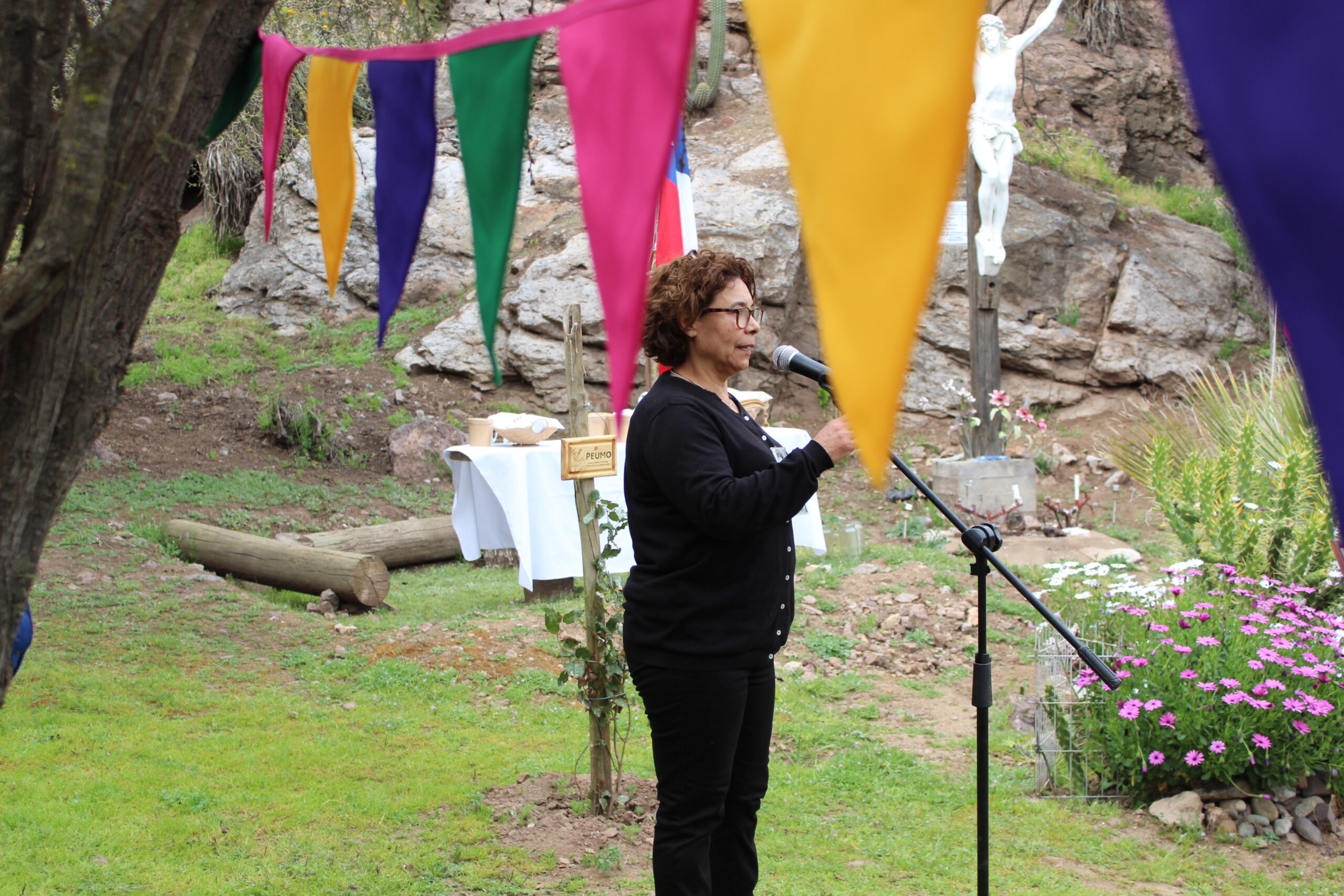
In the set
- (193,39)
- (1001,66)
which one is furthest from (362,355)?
(193,39)

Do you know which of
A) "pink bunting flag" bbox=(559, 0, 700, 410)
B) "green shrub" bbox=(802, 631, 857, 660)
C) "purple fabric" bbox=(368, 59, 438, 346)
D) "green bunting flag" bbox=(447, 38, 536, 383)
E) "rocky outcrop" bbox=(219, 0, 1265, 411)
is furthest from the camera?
"rocky outcrop" bbox=(219, 0, 1265, 411)

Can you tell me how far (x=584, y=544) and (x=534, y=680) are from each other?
1.62m

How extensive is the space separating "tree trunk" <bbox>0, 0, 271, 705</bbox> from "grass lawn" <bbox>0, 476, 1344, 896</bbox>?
1601 millimetres

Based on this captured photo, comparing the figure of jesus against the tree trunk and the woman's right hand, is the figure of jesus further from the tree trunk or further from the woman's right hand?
the tree trunk

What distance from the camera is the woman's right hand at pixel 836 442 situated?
1.93 meters

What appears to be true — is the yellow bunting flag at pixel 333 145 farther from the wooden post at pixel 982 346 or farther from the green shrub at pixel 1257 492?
the wooden post at pixel 982 346

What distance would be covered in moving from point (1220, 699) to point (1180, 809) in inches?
15.8

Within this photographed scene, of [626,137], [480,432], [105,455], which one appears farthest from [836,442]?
[105,455]

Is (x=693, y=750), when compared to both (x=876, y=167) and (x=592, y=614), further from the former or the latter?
(x=876, y=167)

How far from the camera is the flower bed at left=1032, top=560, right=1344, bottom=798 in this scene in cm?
331

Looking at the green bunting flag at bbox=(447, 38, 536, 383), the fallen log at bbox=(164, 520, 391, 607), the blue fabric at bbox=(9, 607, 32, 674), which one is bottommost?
the fallen log at bbox=(164, 520, 391, 607)

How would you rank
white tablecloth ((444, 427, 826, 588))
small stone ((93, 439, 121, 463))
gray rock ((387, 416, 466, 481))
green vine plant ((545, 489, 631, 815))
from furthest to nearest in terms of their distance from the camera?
gray rock ((387, 416, 466, 481)) → small stone ((93, 439, 121, 463)) → white tablecloth ((444, 427, 826, 588)) → green vine plant ((545, 489, 631, 815))

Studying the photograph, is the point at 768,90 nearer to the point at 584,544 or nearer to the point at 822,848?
the point at 584,544

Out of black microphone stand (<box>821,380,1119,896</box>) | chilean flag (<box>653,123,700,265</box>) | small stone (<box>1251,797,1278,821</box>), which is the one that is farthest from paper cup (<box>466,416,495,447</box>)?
small stone (<box>1251,797,1278,821</box>)
